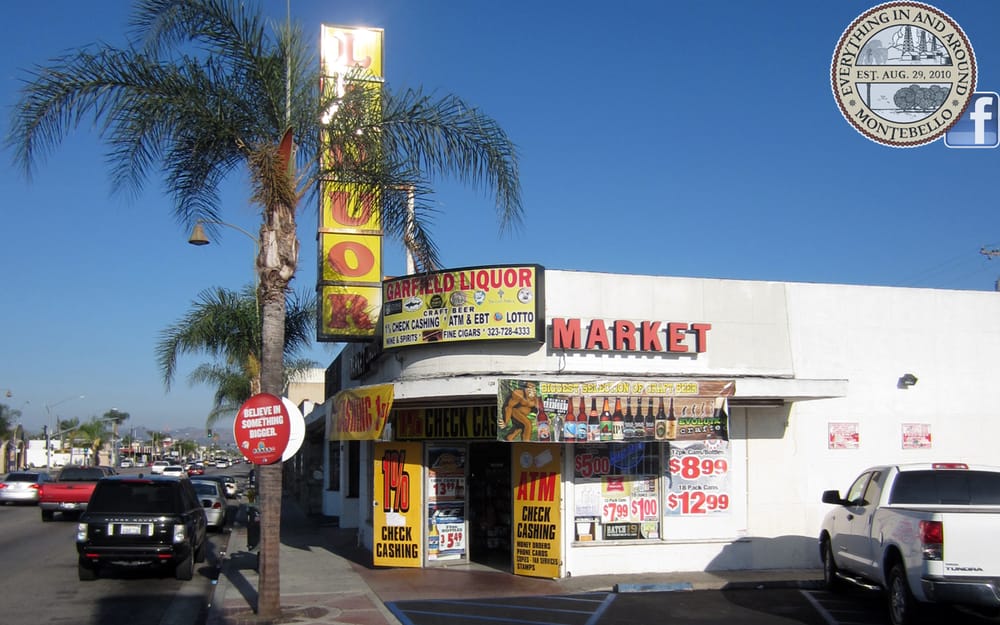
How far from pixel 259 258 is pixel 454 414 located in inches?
208

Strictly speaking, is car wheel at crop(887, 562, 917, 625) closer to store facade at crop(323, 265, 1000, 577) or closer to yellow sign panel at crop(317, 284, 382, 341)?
store facade at crop(323, 265, 1000, 577)

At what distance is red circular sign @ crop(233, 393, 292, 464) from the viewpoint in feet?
35.4

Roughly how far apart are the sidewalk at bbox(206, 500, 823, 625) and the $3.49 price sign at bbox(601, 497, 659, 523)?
0.91 metres

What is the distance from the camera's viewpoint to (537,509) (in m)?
14.9

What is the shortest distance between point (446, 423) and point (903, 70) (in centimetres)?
902

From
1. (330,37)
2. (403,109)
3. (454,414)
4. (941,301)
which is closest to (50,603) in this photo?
(454,414)

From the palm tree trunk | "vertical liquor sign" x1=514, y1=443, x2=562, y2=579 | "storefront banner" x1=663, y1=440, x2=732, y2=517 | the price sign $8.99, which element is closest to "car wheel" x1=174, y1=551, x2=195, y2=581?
the palm tree trunk

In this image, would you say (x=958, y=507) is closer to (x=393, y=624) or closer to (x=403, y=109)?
(x=393, y=624)

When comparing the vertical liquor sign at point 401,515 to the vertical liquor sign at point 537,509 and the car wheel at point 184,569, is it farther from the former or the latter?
the car wheel at point 184,569

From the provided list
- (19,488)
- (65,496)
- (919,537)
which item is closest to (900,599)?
(919,537)

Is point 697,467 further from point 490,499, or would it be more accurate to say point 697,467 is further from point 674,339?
point 490,499

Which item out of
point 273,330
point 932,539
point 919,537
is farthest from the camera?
point 273,330

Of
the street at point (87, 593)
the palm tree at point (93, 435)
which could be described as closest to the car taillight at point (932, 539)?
the street at point (87, 593)

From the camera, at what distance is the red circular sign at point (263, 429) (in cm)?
1079
